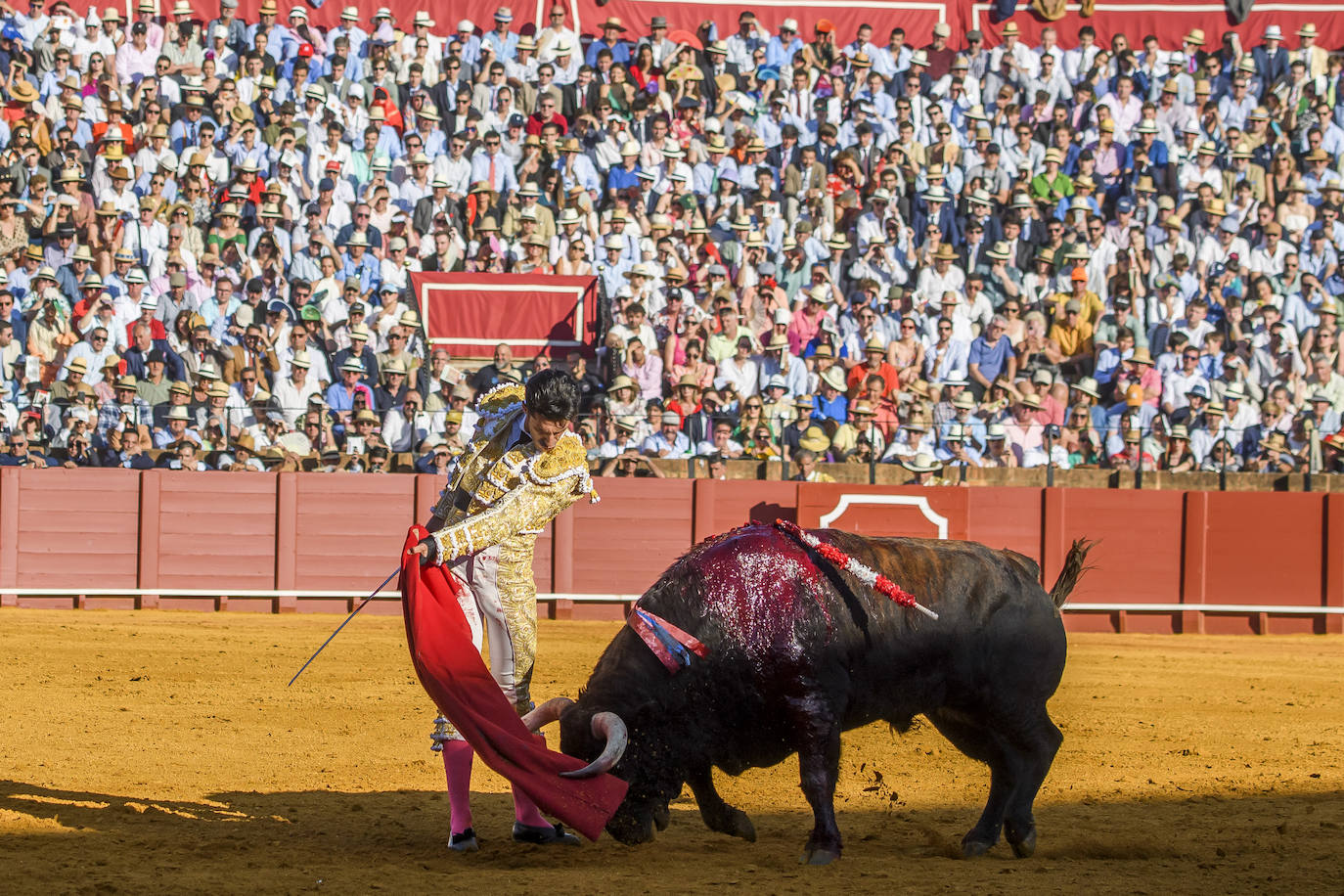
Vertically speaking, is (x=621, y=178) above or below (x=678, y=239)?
above

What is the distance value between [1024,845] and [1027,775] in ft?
0.65

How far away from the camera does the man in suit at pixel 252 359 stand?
1109 cm

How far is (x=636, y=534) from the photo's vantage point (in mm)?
11602

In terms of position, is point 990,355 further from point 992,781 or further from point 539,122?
point 992,781

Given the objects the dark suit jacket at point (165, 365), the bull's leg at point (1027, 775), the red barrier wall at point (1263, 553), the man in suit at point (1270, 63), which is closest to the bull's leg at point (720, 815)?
the bull's leg at point (1027, 775)

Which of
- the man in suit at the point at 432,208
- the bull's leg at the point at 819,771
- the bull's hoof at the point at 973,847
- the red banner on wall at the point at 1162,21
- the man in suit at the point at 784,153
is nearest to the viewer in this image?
the bull's leg at the point at 819,771

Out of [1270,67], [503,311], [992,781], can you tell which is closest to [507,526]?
[992,781]

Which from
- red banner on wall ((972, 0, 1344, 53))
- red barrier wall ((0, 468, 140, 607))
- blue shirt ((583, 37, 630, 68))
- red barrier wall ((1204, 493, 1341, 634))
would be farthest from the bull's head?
red banner on wall ((972, 0, 1344, 53))

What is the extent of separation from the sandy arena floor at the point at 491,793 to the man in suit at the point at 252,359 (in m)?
2.50

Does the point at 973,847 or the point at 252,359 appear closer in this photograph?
the point at 973,847

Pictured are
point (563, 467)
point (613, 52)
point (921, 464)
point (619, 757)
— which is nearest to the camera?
point (619, 757)

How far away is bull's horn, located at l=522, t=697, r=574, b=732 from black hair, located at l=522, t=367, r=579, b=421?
2.57 feet

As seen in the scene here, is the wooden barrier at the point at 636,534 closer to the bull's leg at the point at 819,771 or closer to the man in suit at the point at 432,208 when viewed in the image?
the man in suit at the point at 432,208

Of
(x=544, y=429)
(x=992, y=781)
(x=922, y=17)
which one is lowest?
(x=992, y=781)
